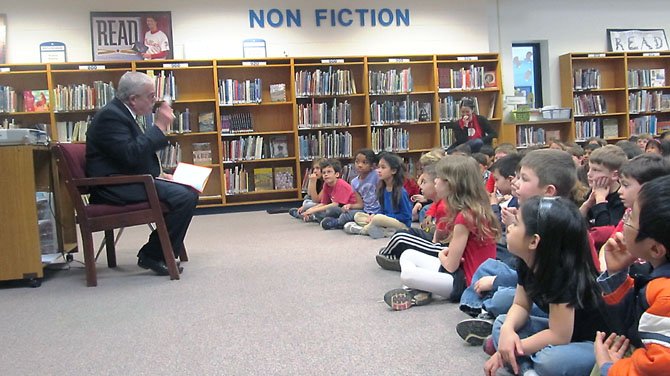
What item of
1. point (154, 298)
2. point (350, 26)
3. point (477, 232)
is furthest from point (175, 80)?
point (477, 232)

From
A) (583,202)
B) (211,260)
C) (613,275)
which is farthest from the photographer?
(211,260)

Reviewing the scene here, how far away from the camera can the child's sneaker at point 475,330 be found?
6.95 feet

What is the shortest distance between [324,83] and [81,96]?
9.71ft

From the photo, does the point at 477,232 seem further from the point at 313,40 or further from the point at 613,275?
the point at 313,40

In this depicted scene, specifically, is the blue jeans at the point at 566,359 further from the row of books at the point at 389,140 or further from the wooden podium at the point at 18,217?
the row of books at the point at 389,140

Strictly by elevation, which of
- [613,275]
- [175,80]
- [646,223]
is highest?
[175,80]

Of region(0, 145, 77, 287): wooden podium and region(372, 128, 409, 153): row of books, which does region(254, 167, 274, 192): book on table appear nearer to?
region(372, 128, 409, 153): row of books

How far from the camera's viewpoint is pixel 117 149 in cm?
355

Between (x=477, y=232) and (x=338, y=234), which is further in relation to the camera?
(x=338, y=234)

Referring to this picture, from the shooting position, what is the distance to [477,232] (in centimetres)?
266

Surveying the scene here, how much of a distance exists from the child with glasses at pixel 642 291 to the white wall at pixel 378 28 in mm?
6851

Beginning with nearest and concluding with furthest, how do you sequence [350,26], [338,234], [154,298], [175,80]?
[154,298]
[338,234]
[175,80]
[350,26]

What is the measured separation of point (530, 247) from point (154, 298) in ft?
6.98

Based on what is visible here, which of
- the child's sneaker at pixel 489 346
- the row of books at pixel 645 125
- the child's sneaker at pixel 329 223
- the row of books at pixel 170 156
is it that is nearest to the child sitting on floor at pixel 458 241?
the child's sneaker at pixel 489 346
